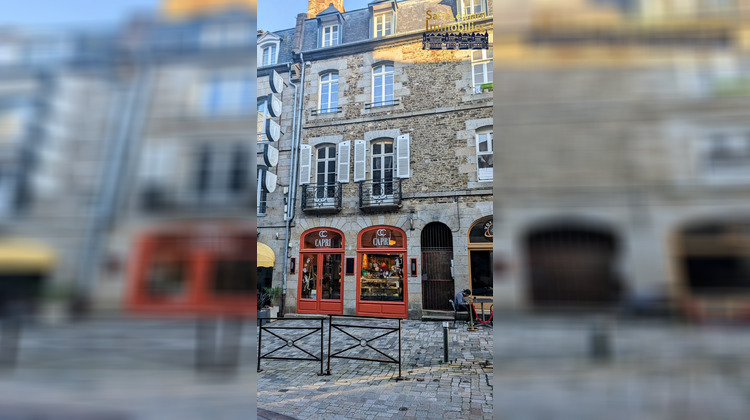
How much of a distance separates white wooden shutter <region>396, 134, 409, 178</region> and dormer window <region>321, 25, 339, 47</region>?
4.22 metres

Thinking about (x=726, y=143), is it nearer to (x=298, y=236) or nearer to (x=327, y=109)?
(x=298, y=236)

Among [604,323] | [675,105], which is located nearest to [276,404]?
[604,323]

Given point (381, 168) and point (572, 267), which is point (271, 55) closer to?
point (381, 168)

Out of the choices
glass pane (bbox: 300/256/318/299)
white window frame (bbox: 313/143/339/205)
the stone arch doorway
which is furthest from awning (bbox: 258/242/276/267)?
the stone arch doorway

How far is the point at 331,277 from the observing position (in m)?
10.3

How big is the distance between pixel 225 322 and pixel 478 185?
30.1 ft

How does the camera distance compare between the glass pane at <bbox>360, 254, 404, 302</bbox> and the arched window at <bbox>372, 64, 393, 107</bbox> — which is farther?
the arched window at <bbox>372, 64, 393, 107</bbox>

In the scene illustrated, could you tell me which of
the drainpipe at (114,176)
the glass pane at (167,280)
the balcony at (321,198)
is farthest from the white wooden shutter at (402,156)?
the glass pane at (167,280)

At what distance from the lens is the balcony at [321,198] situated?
10.2m

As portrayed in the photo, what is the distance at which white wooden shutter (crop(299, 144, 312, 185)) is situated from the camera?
1057 centimetres

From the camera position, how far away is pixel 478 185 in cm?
933

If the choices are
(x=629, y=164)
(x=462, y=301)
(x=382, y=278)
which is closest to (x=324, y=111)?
(x=382, y=278)

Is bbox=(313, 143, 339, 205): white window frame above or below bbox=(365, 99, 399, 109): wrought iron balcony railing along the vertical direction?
below

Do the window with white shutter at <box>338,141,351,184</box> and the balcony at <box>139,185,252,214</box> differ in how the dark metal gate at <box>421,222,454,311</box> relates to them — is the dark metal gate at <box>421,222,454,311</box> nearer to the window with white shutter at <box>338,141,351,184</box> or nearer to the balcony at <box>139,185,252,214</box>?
the window with white shutter at <box>338,141,351,184</box>
